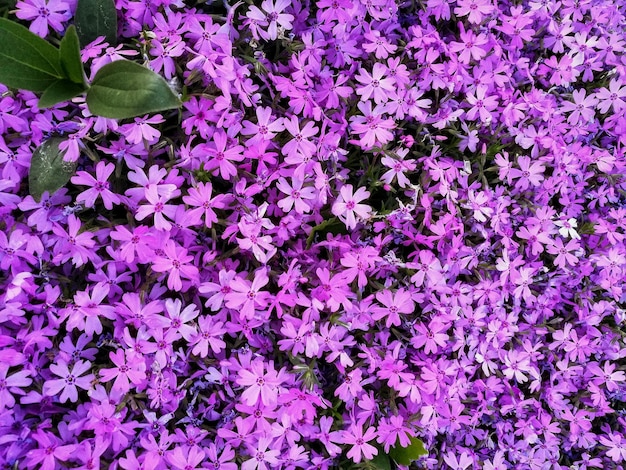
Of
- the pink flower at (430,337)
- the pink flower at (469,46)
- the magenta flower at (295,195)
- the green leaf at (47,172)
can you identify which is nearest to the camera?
the green leaf at (47,172)

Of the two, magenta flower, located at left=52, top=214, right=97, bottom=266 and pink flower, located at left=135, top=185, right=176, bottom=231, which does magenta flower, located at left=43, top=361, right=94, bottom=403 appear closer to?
magenta flower, located at left=52, top=214, right=97, bottom=266

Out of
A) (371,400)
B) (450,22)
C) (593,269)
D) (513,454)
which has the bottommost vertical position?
(513,454)

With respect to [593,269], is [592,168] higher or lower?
higher

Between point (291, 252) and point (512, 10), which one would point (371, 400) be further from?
point (512, 10)

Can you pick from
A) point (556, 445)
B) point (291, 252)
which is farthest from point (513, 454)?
point (291, 252)

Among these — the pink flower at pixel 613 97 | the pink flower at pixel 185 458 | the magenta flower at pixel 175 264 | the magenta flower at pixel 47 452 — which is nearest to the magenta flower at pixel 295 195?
the magenta flower at pixel 175 264

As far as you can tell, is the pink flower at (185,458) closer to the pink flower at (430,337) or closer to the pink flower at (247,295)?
the pink flower at (247,295)
